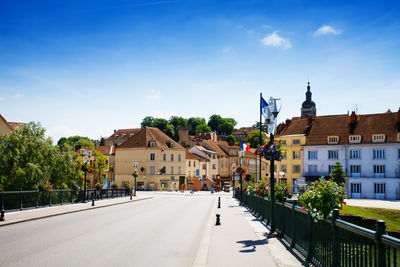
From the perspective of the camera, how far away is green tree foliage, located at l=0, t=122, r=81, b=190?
95.4 feet

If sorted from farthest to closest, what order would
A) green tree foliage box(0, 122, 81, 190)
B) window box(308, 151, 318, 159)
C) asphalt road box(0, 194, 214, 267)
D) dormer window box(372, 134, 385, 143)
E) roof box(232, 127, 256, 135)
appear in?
1. roof box(232, 127, 256, 135)
2. window box(308, 151, 318, 159)
3. dormer window box(372, 134, 385, 143)
4. green tree foliage box(0, 122, 81, 190)
5. asphalt road box(0, 194, 214, 267)

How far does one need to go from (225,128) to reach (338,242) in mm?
144651

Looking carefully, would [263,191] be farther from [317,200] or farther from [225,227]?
[317,200]

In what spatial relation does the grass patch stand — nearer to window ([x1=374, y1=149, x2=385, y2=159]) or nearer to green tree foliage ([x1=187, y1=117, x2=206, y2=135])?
window ([x1=374, y1=149, x2=385, y2=159])

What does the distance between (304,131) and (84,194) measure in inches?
1832

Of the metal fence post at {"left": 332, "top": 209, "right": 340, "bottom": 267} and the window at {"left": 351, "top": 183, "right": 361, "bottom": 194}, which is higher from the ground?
the metal fence post at {"left": 332, "top": 209, "right": 340, "bottom": 267}

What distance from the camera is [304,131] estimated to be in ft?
221

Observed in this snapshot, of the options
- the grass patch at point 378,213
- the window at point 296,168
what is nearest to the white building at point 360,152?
the window at point 296,168

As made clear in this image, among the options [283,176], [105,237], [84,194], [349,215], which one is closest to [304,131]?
[283,176]

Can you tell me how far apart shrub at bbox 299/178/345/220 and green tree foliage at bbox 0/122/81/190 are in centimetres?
2621

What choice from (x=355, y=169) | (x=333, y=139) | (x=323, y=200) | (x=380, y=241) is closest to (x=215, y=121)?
(x=333, y=139)

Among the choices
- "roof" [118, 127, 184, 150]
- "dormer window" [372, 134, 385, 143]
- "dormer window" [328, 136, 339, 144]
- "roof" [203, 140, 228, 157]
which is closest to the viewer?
"dormer window" [372, 134, 385, 143]

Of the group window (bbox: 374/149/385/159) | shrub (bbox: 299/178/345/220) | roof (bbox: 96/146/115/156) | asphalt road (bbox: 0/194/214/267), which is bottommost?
asphalt road (bbox: 0/194/214/267)

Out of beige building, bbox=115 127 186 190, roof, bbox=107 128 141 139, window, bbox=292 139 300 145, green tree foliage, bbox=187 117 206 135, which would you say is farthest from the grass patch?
roof, bbox=107 128 141 139
